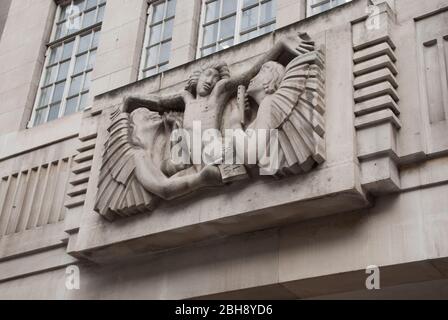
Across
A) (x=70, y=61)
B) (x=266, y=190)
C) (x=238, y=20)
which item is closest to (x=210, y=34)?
(x=238, y=20)

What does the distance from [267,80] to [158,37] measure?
4.39m

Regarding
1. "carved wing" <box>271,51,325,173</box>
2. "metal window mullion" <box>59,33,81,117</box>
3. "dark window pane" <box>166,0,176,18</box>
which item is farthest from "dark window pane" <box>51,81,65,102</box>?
"carved wing" <box>271,51,325,173</box>

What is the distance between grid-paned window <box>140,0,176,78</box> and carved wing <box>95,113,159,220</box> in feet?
6.96

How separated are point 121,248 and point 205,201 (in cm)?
160

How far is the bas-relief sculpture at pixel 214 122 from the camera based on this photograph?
9789mm

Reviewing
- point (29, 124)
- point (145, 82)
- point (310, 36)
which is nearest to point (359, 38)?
point (310, 36)

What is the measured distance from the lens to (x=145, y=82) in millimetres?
12469

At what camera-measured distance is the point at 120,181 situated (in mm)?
11227

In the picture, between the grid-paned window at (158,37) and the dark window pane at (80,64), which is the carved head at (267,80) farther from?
the dark window pane at (80,64)

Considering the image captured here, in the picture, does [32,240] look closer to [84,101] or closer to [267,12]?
[84,101]

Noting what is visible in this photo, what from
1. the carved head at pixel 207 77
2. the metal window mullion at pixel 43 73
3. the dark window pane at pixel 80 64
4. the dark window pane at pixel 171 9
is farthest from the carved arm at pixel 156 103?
the metal window mullion at pixel 43 73
